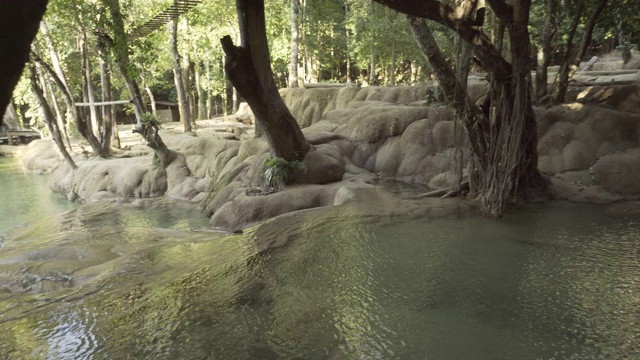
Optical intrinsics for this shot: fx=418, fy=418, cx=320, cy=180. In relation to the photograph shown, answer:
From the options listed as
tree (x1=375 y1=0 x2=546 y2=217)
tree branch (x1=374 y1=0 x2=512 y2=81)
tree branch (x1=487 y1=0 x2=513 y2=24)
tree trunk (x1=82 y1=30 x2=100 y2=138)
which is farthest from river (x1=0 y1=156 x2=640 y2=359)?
tree trunk (x1=82 y1=30 x2=100 y2=138)

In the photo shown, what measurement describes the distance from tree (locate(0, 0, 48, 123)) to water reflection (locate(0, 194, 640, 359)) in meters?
2.25

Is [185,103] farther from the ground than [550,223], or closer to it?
farther from the ground

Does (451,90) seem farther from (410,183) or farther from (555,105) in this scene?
(555,105)

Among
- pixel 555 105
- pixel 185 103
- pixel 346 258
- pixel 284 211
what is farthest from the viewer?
pixel 185 103

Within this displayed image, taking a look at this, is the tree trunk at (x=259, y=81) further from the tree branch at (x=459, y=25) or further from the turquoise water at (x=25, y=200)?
the turquoise water at (x=25, y=200)

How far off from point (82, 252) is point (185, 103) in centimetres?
1117

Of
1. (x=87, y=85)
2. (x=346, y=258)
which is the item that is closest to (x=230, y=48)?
(x=346, y=258)

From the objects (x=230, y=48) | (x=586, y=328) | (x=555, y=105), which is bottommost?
(x=586, y=328)

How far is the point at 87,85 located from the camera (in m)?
14.2

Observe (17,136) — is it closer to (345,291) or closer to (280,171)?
(280,171)

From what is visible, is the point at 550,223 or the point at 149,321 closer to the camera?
the point at 149,321

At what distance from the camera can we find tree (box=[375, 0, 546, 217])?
5676 millimetres

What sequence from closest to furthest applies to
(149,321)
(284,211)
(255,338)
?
(255,338), (149,321), (284,211)

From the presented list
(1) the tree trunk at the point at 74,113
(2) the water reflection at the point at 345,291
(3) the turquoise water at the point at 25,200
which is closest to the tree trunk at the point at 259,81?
(2) the water reflection at the point at 345,291
